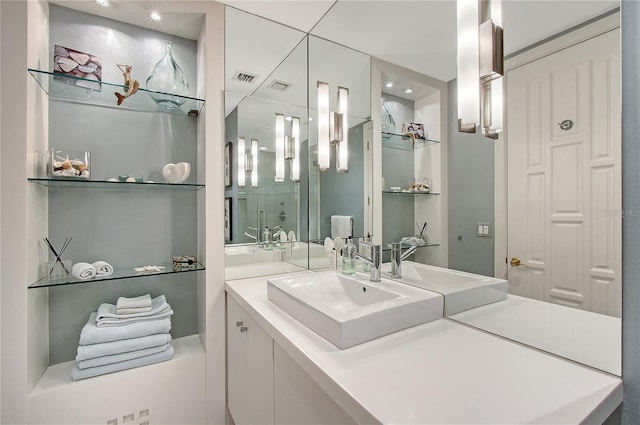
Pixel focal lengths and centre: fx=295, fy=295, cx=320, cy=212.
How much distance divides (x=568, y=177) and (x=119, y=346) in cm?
191

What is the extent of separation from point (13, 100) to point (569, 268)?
2104mm

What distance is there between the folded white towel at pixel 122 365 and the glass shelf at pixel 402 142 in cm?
155

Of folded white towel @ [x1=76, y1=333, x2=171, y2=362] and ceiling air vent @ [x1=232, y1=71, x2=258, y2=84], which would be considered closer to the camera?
folded white towel @ [x1=76, y1=333, x2=171, y2=362]

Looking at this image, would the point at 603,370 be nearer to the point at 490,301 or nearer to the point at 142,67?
the point at 490,301

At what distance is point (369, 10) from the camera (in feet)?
4.96

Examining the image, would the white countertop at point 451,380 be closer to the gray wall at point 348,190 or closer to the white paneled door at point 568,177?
the white paneled door at point 568,177

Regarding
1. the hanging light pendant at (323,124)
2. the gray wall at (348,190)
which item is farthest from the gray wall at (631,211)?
the hanging light pendant at (323,124)

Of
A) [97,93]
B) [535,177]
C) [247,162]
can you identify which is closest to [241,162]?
[247,162]

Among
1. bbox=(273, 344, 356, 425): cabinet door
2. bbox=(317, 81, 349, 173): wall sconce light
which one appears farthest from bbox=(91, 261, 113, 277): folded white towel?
bbox=(317, 81, 349, 173): wall sconce light

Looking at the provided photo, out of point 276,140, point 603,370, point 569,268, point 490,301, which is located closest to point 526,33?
point 569,268

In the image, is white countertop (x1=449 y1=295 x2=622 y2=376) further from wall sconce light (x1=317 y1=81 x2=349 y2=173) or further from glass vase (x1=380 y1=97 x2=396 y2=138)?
wall sconce light (x1=317 y1=81 x2=349 y2=173)

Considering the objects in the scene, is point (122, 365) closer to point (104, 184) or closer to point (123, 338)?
point (123, 338)

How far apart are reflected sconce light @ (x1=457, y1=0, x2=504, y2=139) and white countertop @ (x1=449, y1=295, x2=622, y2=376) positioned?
537 mm

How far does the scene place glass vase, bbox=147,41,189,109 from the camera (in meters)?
1.62
